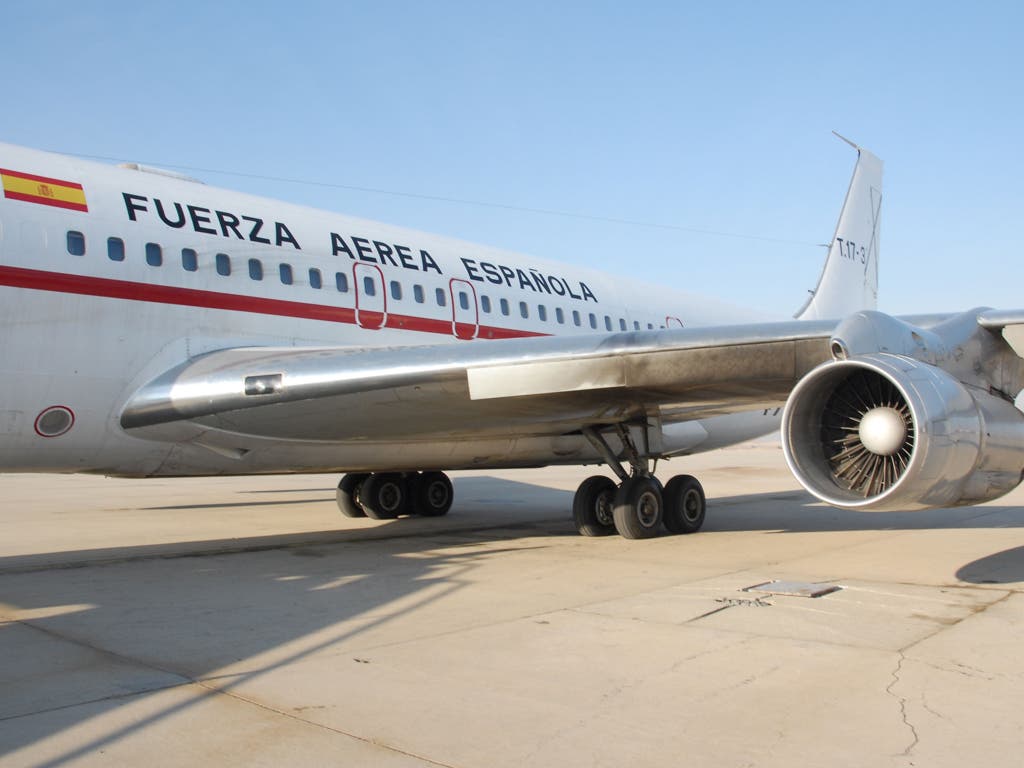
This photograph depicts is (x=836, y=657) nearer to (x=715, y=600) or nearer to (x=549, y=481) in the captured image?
(x=715, y=600)

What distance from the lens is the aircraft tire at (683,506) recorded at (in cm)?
1110

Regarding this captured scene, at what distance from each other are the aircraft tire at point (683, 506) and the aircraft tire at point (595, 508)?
695 millimetres

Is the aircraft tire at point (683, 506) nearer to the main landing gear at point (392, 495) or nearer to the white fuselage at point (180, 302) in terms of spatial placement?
the white fuselage at point (180, 302)

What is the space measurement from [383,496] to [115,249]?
6110 mm

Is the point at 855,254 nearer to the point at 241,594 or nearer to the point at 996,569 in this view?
the point at 996,569

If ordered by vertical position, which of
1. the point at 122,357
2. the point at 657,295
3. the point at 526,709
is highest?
the point at 657,295

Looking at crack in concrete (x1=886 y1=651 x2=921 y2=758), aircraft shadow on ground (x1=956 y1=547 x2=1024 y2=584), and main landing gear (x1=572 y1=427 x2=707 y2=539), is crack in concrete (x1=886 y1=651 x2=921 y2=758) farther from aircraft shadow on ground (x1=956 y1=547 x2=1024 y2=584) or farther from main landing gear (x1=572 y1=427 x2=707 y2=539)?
main landing gear (x1=572 y1=427 x2=707 y2=539)

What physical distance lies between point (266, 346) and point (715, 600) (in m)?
4.97

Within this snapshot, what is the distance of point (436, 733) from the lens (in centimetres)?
376

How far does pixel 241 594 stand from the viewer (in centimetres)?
700

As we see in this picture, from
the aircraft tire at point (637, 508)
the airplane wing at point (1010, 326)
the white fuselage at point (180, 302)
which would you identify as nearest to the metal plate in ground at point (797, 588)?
the airplane wing at point (1010, 326)

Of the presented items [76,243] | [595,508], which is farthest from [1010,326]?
[76,243]

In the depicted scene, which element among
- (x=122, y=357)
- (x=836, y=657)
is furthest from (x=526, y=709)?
(x=122, y=357)

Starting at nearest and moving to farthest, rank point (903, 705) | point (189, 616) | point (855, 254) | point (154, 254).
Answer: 1. point (903, 705)
2. point (189, 616)
3. point (154, 254)
4. point (855, 254)
